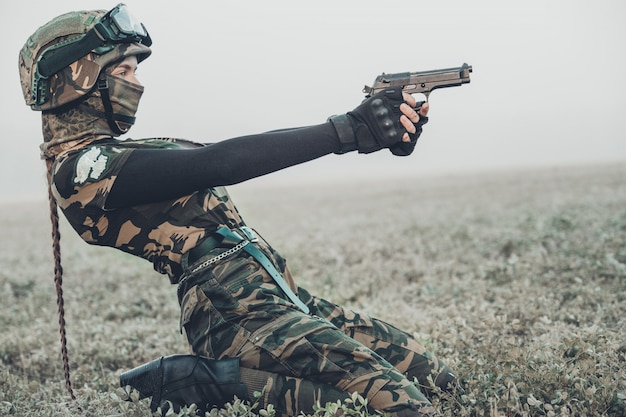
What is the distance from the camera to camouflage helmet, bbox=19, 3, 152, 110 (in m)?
3.72

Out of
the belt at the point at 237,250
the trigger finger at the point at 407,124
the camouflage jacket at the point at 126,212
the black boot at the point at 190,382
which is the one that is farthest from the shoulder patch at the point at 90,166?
the trigger finger at the point at 407,124

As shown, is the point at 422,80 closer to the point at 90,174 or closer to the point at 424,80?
the point at 424,80

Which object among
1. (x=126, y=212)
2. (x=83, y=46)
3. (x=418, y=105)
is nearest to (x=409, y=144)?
(x=418, y=105)

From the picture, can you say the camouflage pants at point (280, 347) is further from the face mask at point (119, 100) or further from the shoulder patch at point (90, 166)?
the face mask at point (119, 100)

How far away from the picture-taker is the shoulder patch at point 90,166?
3.48 m

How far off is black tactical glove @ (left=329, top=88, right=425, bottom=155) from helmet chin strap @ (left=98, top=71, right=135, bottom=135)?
1.22 m

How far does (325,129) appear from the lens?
3518 mm

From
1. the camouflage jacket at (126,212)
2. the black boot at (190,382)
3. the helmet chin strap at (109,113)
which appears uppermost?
the helmet chin strap at (109,113)

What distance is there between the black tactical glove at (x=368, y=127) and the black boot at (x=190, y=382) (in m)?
1.29

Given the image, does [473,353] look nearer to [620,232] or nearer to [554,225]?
[620,232]

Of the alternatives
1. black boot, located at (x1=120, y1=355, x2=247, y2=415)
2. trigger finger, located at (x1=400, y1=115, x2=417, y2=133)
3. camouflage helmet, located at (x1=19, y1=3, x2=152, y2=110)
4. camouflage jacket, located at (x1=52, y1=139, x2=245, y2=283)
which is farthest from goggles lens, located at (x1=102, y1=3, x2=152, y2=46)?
black boot, located at (x1=120, y1=355, x2=247, y2=415)

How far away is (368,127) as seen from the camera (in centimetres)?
354

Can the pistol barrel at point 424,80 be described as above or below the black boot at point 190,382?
above

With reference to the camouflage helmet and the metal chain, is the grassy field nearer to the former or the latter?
the metal chain
